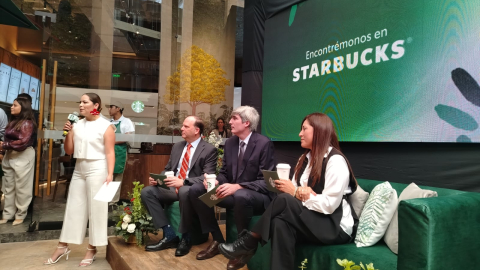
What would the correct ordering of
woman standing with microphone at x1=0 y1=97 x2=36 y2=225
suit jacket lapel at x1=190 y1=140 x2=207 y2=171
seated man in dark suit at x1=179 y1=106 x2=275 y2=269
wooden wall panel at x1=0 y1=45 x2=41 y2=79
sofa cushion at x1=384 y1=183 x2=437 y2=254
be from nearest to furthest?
sofa cushion at x1=384 y1=183 x2=437 y2=254, seated man in dark suit at x1=179 y1=106 x2=275 y2=269, suit jacket lapel at x1=190 y1=140 x2=207 y2=171, woman standing with microphone at x1=0 y1=97 x2=36 y2=225, wooden wall panel at x1=0 y1=45 x2=41 y2=79

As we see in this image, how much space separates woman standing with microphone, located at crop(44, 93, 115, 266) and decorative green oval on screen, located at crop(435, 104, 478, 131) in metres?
2.79

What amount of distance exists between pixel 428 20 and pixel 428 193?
152 centimetres

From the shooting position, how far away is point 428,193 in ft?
7.53

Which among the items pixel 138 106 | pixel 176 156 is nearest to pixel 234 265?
pixel 176 156

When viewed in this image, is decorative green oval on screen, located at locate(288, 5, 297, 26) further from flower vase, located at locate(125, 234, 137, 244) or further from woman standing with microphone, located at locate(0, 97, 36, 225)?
woman standing with microphone, located at locate(0, 97, 36, 225)

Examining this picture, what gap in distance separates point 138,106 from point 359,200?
141 inches

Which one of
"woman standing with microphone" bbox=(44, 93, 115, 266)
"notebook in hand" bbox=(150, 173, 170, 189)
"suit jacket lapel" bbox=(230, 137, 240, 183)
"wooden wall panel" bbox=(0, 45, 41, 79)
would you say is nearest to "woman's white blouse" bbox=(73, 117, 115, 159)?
"woman standing with microphone" bbox=(44, 93, 115, 266)

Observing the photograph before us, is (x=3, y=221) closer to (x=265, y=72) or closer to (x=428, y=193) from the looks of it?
(x=265, y=72)

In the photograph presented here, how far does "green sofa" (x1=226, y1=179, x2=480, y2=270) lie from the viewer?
1.84 m

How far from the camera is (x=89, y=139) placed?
355 cm

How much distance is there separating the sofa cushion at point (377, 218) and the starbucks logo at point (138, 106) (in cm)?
→ 374

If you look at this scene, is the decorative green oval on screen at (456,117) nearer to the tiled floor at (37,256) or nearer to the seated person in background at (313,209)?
the seated person in background at (313,209)

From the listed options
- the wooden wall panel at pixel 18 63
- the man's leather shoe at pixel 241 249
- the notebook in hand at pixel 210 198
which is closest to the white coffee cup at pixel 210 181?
the notebook in hand at pixel 210 198

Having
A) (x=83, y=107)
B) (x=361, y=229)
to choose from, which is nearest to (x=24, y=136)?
(x=83, y=107)
